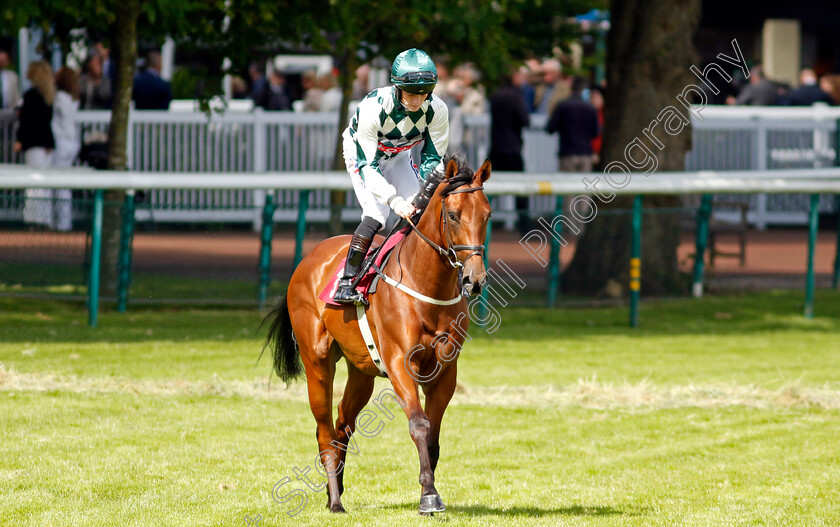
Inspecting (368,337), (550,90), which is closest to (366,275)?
(368,337)

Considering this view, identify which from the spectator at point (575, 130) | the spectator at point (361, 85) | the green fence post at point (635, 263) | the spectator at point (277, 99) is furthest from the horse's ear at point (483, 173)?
the spectator at point (277, 99)

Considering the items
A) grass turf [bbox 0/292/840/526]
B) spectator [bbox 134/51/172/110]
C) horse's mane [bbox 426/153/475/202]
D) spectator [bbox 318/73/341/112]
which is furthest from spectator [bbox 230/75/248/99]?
horse's mane [bbox 426/153/475/202]

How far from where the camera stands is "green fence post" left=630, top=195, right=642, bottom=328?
12352 millimetres

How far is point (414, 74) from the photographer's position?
5.82 metres

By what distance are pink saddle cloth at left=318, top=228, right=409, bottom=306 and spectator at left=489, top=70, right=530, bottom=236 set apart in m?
11.8

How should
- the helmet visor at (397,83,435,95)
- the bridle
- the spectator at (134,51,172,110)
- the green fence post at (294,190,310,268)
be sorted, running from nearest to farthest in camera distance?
1. the bridle
2. the helmet visor at (397,83,435,95)
3. the green fence post at (294,190,310,268)
4. the spectator at (134,51,172,110)

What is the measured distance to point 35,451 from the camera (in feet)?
22.7

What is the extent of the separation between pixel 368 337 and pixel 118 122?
7.80 meters

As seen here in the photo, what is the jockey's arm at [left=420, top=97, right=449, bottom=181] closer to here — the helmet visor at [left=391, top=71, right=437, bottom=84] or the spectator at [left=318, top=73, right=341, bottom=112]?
the helmet visor at [left=391, top=71, right=437, bottom=84]

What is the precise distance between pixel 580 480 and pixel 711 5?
2353 cm

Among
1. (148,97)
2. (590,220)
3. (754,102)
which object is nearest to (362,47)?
(590,220)

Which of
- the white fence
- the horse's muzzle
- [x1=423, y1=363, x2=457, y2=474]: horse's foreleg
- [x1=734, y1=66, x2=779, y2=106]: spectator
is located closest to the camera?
the horse's muzzle

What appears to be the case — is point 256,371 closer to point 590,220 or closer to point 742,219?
point 590,220

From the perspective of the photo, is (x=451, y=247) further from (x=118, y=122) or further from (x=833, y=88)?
(x=833, y=88)
